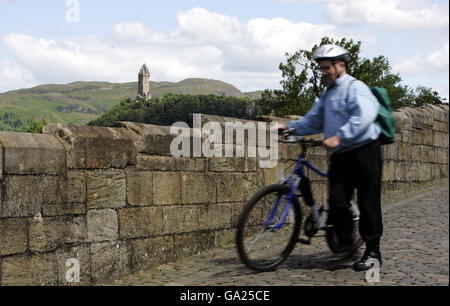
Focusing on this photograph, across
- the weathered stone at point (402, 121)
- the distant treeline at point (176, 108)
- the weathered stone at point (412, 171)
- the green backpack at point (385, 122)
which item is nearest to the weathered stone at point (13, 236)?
the green backpack at point (385, 122)

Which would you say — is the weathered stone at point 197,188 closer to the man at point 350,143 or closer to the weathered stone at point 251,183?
the weathered stone at point 251,183

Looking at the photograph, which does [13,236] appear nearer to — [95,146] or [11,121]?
[95,146]

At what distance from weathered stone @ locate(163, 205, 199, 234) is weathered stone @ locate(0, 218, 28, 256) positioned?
1.66 metres

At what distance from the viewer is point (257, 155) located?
289 inches

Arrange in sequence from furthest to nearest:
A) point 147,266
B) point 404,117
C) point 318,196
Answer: point 404,117
point 318,196
point 147,266

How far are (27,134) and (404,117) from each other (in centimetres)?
860

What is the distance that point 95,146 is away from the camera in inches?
203

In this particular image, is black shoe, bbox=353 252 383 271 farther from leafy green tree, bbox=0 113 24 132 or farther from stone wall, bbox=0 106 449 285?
leafy green tree, bbox=0 113 24 132

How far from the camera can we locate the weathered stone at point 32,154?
4453 millimetres

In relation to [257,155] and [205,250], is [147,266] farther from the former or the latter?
[257,155]

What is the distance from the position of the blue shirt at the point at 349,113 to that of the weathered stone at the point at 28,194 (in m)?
2.32

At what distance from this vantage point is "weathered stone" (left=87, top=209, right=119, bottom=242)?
5.09 m

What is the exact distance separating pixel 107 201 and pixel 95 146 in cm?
51
